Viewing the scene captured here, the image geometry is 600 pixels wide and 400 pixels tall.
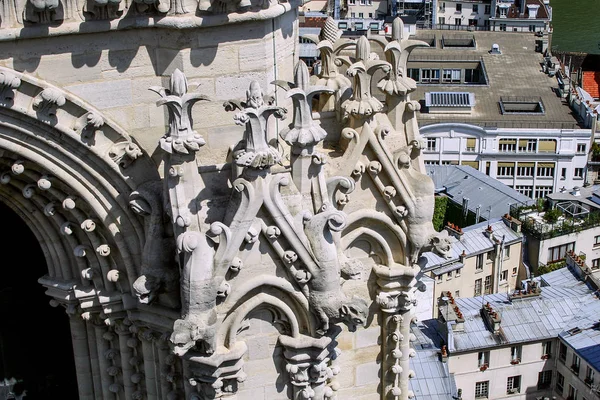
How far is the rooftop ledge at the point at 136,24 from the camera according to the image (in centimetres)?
1052

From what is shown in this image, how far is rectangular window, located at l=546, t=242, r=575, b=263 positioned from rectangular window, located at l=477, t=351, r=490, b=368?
59.8ft

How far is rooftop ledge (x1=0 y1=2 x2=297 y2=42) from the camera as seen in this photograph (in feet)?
34.5

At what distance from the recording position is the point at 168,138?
34.6 ft

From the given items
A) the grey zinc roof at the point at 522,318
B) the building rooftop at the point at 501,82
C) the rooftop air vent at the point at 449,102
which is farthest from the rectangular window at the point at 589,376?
the rooftop air vent at the point at 449,102

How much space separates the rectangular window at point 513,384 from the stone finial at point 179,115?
43.5 meters

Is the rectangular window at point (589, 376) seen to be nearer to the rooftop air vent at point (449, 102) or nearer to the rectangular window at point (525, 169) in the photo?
the rectangular window at point (525, 169)

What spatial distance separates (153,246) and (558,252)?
2323 inches

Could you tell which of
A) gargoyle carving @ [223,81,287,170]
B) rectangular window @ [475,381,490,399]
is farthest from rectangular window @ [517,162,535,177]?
gargoyle carving @ [223,81,287,170]

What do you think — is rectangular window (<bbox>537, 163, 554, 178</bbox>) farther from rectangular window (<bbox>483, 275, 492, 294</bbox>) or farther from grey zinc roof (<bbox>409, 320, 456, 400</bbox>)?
grey zinc roof (<bbox>409, 320, 456, 400</bbox>)

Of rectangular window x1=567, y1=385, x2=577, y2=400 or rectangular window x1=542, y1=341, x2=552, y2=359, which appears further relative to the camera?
rectangular window x1=542, y1=341, x2=552, y2=359

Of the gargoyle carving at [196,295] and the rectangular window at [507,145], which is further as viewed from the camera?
the rectangular window at [507,145]

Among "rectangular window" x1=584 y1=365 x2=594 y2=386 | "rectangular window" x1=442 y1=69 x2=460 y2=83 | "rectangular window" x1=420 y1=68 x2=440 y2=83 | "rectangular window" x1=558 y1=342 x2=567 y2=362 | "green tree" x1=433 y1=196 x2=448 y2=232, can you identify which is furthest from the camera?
"rectangular window" x1=442 y1=69 x2=460 y2=83

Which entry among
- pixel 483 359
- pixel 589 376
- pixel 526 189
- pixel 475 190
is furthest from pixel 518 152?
pixel 589 376

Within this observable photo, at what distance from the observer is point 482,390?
51.2 m
